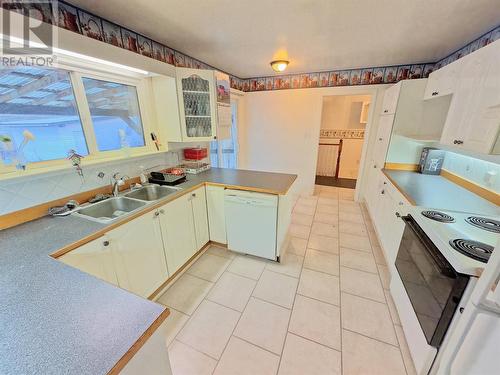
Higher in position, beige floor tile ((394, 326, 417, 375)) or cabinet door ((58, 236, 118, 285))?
cabinet door ((58, 236, 118, 285))

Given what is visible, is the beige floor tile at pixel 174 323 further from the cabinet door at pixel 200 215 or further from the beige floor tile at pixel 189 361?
the cabinet door at pixel 200 215

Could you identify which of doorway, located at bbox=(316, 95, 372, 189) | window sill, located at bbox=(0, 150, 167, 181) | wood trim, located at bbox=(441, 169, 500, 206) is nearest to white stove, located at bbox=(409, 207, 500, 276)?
wood trim, located at bbox=(441, 169, 500, 206)

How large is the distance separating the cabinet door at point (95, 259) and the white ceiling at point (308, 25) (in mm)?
1716

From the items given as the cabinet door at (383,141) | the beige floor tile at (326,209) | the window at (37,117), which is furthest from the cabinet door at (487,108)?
the window at (37,117)

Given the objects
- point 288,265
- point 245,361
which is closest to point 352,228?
point 288,265

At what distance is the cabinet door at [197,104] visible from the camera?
224cm

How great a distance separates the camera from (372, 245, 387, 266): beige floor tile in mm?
2254

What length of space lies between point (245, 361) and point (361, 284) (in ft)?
4.19

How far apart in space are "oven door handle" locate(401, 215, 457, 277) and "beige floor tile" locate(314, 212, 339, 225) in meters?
1.67

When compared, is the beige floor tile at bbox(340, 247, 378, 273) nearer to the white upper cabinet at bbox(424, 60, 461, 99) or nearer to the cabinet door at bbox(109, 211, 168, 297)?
the white upper cabinet at bbox(424, 60, 461, 99)

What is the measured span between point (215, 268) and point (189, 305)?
482 millimetres

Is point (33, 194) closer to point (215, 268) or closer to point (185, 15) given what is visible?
point (215, 268)

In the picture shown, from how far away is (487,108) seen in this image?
1.33m

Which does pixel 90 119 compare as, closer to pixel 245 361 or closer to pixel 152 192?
pixel 152 192
